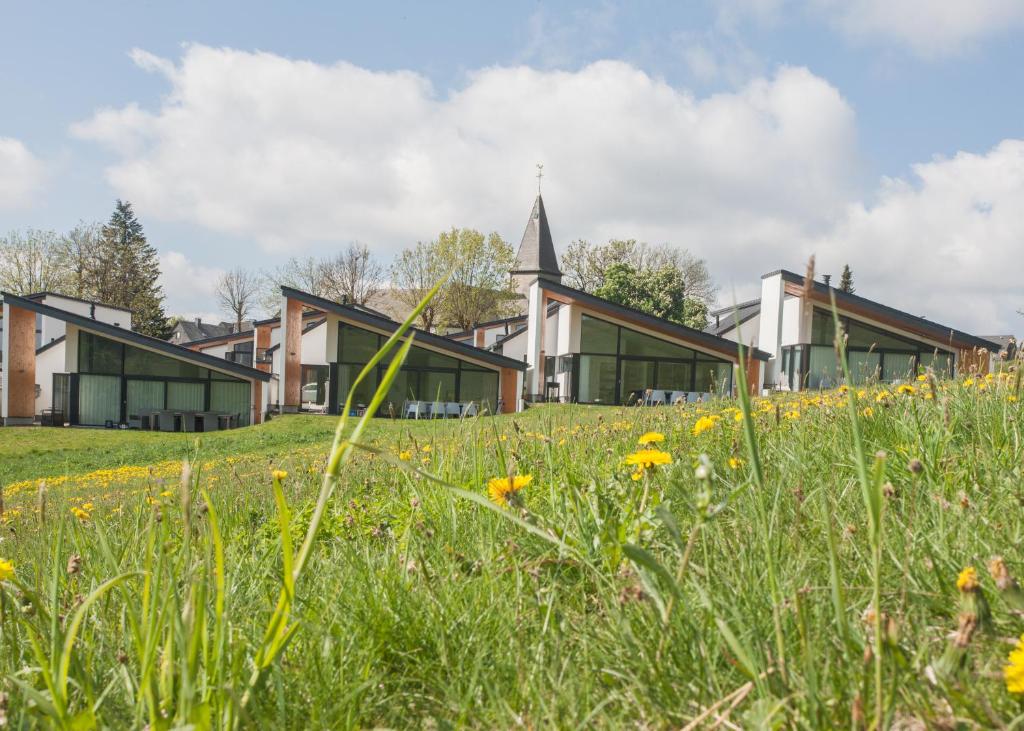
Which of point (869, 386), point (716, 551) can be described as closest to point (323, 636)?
point (716, 551)

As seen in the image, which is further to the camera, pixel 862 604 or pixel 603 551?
pixel 603 551

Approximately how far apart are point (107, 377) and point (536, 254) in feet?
134

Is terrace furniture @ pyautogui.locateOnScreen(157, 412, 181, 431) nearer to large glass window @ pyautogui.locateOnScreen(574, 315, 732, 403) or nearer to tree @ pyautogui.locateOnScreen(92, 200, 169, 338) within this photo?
large glass window @ pyautogui.locateOnScreen(574, 315, 732, 403)

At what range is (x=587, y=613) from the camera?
1785 millimetres

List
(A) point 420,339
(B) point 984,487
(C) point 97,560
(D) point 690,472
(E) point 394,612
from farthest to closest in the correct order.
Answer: (A) point 420,339, (D) point 690,472, (C) point 97,560, (B) point 984,487, (E) point 394,612

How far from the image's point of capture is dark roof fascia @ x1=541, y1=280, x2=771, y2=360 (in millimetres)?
29781

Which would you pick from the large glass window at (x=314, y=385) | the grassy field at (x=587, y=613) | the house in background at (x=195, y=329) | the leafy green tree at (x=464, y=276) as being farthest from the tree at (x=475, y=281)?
the grassy field at (x=587, y=613)

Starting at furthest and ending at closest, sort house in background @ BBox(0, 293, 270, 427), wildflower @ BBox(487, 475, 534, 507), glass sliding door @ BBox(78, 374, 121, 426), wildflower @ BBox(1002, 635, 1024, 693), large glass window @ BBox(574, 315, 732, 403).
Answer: large glass window @ BBox(574, 315, 732, 403)
glass sliding door @ BBox(78, 374, 121, 426)
house in background @ BBox(0, 293, 270, 427)
wildflower @ BBox(487, 475, 534, 507)
wildflower @ BBox(1002, 635, 1024, 693)

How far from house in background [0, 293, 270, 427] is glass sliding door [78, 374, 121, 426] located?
1.4 inches

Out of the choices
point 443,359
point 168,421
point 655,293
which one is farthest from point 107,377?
point 655,293

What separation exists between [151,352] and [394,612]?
107 feet

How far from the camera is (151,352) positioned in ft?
101

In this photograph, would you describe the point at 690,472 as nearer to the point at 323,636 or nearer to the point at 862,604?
the point at 862,604

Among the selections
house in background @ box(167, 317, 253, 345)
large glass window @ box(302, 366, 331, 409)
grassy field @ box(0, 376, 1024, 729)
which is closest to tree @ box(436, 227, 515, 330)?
large glass window @ box(302, 366, 331, 409)
